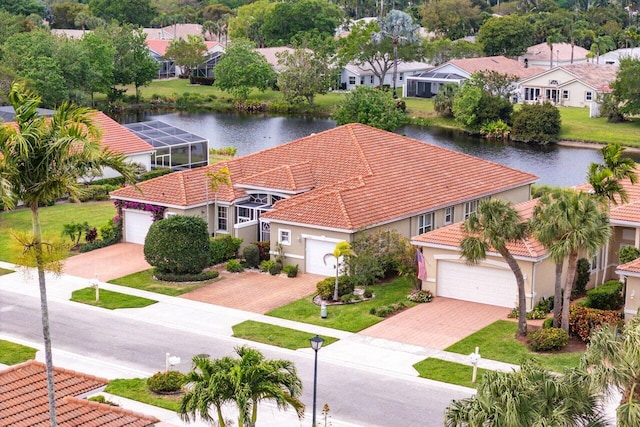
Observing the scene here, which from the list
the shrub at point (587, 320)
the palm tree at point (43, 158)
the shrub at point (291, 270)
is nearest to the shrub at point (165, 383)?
the palm tree at point (43, 158)

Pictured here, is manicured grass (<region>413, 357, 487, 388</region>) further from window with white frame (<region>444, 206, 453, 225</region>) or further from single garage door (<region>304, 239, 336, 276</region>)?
window with white frame (<region>444, 206, 453, 225</region>)

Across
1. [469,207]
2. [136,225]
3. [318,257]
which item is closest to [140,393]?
[318,257]

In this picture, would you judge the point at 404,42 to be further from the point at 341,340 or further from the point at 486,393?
the point at 486,393

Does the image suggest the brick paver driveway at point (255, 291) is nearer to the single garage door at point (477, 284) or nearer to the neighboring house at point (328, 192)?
the neighboring house at point (328, 192)

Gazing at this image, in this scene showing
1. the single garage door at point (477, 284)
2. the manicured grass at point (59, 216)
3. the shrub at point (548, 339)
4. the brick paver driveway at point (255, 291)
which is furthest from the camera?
the manicured grass at point (59, 216)

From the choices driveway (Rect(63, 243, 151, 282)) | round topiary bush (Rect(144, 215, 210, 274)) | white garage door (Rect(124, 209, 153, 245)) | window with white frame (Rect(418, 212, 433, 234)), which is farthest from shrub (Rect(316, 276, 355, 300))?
white garage door (Rect(124, 209, 153, 245))

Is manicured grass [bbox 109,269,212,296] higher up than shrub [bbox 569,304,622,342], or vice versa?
shrub [bbox 569,304,622,342]
